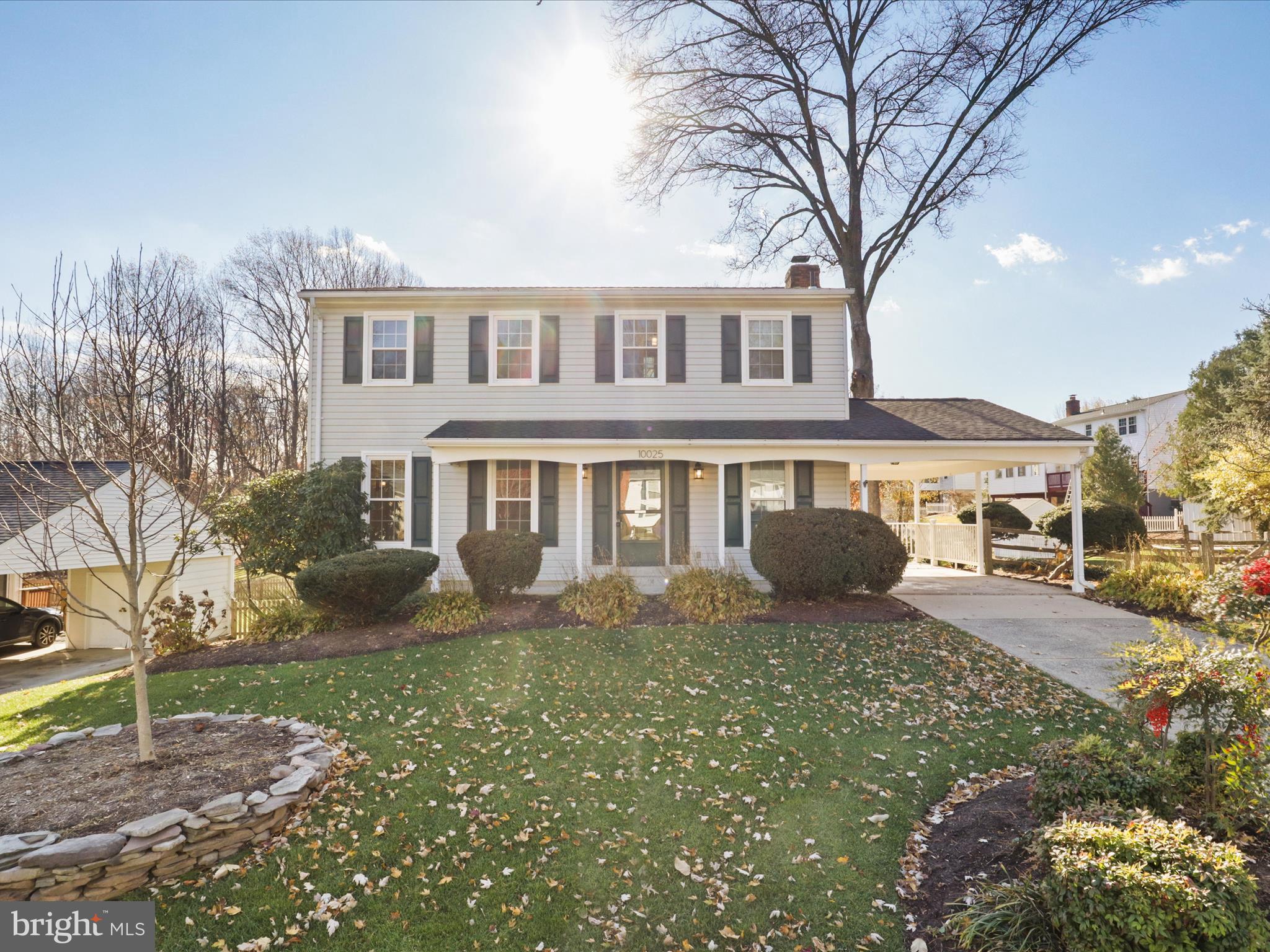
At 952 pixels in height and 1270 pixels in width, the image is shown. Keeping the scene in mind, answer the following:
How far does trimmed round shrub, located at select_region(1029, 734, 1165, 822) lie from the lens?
315 centimetres

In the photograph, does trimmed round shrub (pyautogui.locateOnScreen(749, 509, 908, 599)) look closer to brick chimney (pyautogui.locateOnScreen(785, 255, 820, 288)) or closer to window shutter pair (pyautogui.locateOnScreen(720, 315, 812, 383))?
window shutter pair (pyautogui.locateOnScreen(720, 315, 812, 383))

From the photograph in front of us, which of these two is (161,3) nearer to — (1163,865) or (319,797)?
(319,797)

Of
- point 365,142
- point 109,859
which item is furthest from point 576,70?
point 109,859

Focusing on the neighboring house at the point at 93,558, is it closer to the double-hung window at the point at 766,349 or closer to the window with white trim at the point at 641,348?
the window with white trim at the point at 641,348

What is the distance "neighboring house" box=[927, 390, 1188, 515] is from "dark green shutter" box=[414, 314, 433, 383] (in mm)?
26778

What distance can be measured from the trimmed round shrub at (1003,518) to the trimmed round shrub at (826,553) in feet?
30.4

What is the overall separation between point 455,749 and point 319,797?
107cm

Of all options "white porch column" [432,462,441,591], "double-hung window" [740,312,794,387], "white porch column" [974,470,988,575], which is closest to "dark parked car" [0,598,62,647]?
"white porch column" [432,462,441,591]

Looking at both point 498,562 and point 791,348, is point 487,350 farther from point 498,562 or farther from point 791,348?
point 791,348

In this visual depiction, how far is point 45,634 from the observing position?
13.0m

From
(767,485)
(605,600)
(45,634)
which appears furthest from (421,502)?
(45,634)

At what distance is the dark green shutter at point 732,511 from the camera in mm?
11719

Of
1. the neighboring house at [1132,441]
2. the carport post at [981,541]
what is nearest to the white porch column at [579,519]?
the carport post at [981,541]

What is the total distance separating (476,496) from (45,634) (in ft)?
34.6
